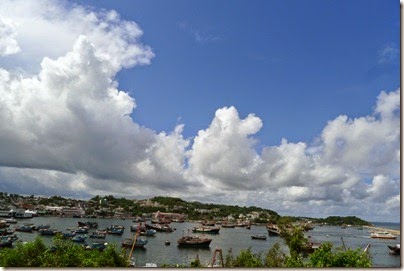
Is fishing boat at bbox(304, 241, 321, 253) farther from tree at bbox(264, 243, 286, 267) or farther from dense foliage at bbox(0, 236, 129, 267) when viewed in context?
dense foliage at bbox(0, 236, 129, 267)

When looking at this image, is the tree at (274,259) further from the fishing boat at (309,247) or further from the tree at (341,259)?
the tree at (341,259)

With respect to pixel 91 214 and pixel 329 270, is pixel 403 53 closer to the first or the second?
pixel 329 270

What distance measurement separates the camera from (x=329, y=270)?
355cm

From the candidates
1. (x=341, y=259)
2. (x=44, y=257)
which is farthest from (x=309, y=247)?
(x=44, y=257)

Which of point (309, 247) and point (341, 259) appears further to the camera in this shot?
point (309, 247)

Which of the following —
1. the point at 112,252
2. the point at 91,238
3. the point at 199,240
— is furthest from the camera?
the point at 91,238

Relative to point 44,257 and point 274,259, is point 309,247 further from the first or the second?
point 44,257

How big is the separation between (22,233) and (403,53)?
126 feet

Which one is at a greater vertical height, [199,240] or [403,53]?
[403,53]

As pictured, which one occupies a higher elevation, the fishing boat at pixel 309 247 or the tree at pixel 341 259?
the tree at pixel 341 259

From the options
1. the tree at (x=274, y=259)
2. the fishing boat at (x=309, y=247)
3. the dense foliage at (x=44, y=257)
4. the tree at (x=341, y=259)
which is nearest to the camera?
the tree at (x=341, y=259)

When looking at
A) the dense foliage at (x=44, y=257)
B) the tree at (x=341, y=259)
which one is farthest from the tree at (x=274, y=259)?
the dense foliage at (x=44, y=257)

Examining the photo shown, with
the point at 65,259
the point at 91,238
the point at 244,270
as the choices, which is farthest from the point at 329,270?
the point at 91,238

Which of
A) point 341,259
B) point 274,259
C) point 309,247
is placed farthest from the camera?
point 309,247
